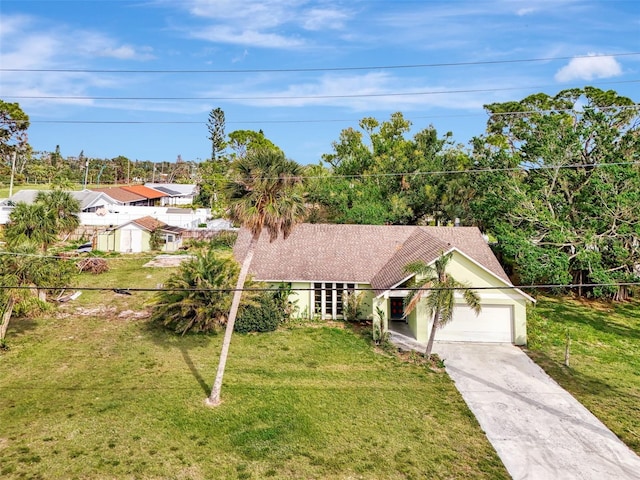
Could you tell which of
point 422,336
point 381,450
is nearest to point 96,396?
point 381,450

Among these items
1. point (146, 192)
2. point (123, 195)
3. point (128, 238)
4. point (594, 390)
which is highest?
point (146, 192)

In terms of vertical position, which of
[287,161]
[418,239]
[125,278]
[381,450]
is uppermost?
[287,161]

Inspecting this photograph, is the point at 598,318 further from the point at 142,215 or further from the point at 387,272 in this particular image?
the point at 142,215

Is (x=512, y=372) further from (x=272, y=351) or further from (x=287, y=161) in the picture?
(x=287, y=161)

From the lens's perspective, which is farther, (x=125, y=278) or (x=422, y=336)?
(x=125, y=278)

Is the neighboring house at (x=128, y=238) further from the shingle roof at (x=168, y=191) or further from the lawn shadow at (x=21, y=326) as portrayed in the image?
the shingle roof at (x=168, y=191)

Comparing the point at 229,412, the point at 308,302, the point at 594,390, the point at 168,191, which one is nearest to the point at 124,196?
the point at 168,191

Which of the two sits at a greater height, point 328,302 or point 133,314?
point 328,302
